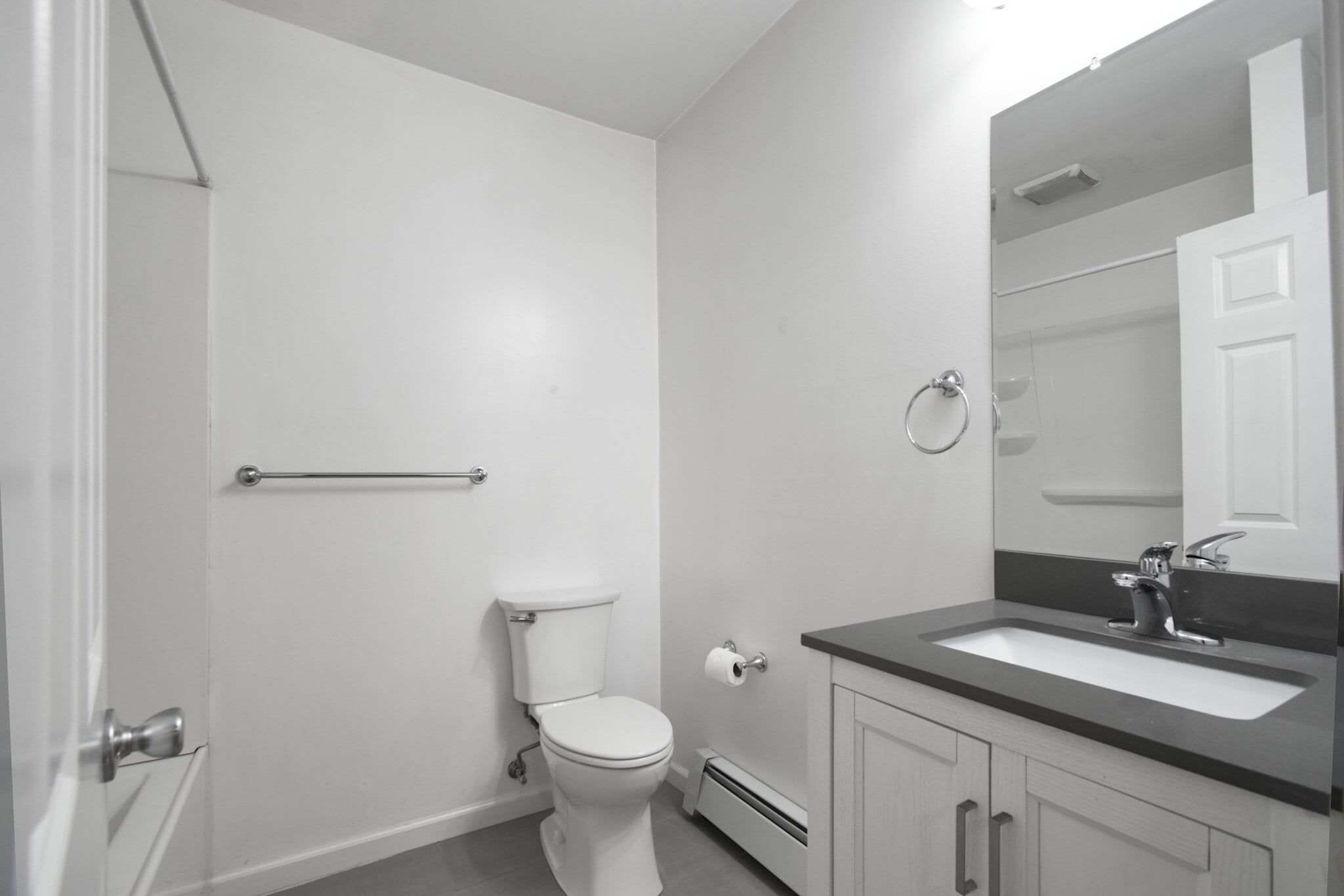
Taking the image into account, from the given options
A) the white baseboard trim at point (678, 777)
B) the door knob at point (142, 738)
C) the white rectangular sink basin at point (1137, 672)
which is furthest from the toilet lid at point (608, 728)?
the door knob at point (142, 738)

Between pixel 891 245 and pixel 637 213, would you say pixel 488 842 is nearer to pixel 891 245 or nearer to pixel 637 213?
pixel 891 245

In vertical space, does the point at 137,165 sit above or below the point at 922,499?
above

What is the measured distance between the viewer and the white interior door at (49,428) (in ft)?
0.93

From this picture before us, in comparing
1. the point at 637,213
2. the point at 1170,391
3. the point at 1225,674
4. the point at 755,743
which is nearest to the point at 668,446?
the point at 637,213

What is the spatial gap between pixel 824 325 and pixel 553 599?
47.4 inches

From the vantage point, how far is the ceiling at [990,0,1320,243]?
1.05m

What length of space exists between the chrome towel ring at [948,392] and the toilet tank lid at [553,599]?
1200 millimetres

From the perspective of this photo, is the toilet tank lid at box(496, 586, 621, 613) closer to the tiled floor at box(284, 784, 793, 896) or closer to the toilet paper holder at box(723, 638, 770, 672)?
the toilet paper holder at box(723, 638, 770, 672)

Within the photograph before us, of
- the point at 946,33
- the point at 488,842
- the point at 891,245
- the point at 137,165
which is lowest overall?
the point at 488,842

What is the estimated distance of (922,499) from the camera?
61.2 inches

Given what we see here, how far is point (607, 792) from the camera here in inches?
66.4

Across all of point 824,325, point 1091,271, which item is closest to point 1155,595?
point 1091,271

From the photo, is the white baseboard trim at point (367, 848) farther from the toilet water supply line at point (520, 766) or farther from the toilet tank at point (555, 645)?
the toilet tank at point (555, 645)

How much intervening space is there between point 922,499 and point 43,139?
5.06 ft
